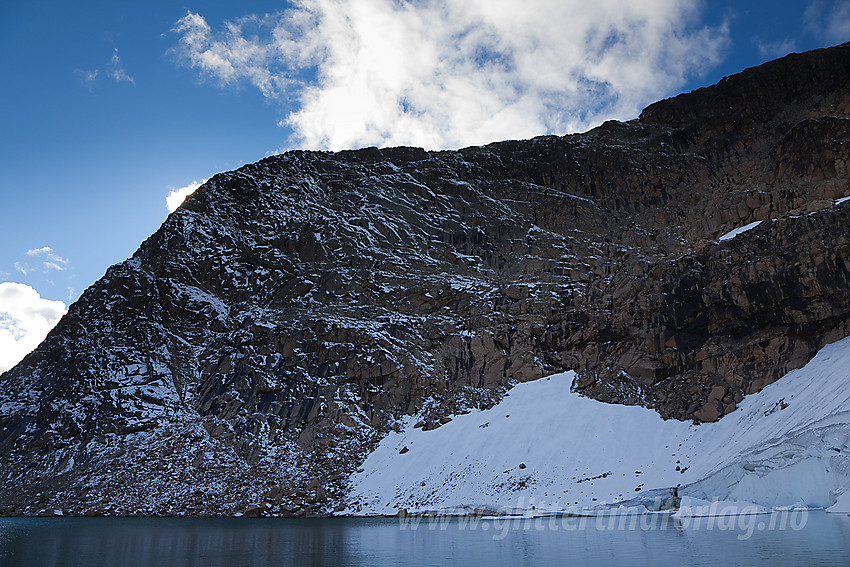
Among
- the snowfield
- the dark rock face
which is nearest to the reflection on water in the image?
the snowfield

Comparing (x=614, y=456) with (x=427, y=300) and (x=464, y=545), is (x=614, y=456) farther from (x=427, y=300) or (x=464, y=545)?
(x=427, y=300)

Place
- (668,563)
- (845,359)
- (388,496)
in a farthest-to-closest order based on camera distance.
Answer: (388,496)
(845,359)
(668,563)

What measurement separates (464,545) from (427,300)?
44.8 metres

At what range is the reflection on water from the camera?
59.7 ft

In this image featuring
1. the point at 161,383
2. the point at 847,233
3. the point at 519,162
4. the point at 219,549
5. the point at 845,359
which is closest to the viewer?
the point at 219,549

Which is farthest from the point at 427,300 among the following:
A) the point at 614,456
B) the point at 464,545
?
the point at 464,545

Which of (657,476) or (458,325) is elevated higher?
(458,325)

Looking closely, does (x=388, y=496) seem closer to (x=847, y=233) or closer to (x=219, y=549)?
(x=219, y=549)

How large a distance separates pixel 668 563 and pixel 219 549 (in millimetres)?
17717

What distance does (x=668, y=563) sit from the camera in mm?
16391

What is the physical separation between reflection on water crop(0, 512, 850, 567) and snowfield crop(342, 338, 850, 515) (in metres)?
4.01

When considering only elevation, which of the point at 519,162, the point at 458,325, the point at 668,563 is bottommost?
the point at 668,563

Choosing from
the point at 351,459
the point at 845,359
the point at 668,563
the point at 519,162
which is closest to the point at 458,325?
the point at 351,459

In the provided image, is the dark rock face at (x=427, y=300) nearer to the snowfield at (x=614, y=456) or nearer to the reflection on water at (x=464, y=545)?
the snowfield at (x=614, y=456)
